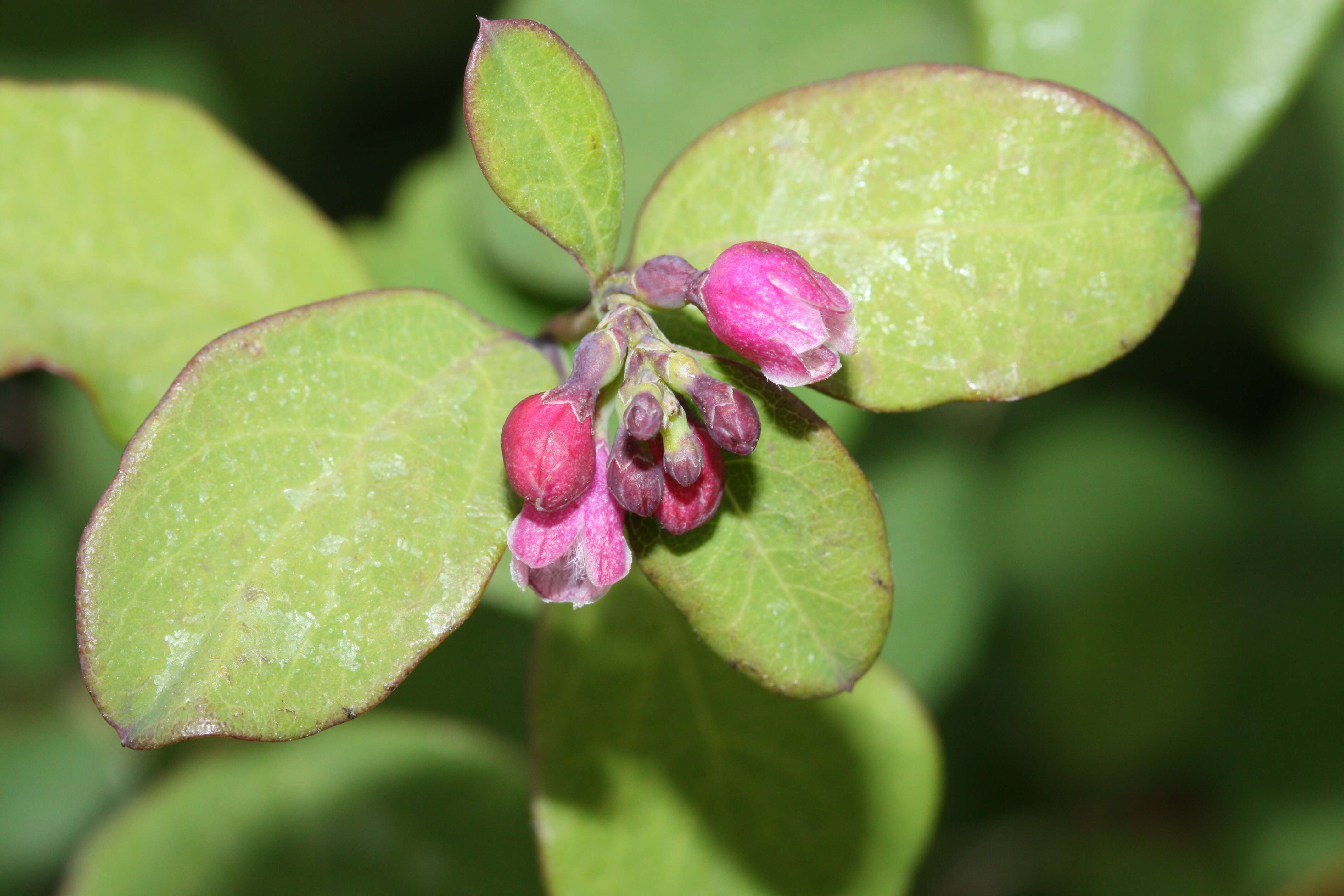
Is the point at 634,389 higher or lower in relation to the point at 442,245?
higher

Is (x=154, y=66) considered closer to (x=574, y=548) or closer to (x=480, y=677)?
(x=480, y=677)

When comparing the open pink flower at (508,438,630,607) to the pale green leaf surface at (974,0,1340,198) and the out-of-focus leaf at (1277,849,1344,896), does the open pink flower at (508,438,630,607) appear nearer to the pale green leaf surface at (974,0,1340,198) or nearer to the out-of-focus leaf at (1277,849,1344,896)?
the pale green leaf surface at (974,0,1340,198)

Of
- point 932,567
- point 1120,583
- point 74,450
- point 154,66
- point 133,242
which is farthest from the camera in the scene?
point 1120,583

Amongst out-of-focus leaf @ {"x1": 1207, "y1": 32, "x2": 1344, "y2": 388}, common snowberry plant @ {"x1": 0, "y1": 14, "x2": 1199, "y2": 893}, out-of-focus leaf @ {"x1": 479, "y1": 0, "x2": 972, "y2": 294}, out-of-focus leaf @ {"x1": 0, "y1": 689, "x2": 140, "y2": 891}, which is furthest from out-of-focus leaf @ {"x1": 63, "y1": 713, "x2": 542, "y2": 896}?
out-of-focus leaf @ {"x1": 1207, "y1": 32, "x2": 1344, "y2": 388}

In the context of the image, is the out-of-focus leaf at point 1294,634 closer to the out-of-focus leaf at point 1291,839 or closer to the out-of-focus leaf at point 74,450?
the out-of-focus leaf at point 1291,839

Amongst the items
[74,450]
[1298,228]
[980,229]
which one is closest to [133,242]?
[980,229]
